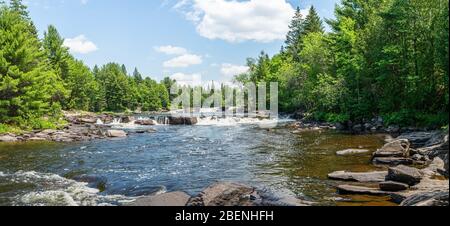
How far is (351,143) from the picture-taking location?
26.6m

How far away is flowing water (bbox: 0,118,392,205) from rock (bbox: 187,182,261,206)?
116 cm

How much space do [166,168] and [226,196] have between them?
28.8 ft

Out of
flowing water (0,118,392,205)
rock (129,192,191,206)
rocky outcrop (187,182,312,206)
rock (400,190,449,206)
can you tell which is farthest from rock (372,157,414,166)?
rock (129,192,191,206)

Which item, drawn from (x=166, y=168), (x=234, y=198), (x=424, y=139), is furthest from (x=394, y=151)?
(x=166, y=168)

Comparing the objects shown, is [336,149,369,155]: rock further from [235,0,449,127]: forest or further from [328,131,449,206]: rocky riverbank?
[235,0,449,127]: forest

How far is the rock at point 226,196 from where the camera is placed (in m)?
11.2

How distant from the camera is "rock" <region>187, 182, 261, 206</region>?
36.6 ft

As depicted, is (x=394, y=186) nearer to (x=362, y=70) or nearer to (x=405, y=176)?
(x=405, y=176)

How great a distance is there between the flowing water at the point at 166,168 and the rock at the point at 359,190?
387 mm

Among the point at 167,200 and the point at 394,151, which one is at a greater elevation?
the point at 394,151

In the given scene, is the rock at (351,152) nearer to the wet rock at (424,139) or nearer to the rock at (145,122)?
the wet rock at (424,139)

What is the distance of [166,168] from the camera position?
19875 millimetres
